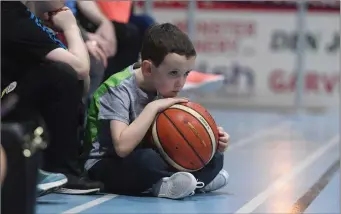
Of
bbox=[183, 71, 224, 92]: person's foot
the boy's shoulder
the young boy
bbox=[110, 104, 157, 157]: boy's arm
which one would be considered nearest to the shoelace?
the young boy

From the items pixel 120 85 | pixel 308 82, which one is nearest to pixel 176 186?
pixel 120 85

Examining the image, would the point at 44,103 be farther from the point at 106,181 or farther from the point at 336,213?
the point at 336,213

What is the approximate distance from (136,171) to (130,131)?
0.14 meters

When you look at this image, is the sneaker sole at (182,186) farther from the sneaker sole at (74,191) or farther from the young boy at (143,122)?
the sneaker sole at (74,191)

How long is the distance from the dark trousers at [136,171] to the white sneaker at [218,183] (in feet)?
0.08

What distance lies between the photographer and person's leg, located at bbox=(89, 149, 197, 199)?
214 centimetres

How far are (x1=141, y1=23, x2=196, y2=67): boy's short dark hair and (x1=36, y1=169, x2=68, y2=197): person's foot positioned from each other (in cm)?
43

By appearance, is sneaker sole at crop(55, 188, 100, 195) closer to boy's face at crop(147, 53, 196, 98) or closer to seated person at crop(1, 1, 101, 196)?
seated person at crop(1, 1, 101, 196)

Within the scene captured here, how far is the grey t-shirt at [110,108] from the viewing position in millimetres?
2199

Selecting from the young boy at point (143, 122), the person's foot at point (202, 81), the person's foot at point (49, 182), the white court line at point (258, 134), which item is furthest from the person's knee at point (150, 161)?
the person's foot at point (202, 81)

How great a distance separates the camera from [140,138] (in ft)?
7.00

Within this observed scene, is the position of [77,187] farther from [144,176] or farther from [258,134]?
[258,134]

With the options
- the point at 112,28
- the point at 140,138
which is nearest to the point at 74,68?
the point at 140,138

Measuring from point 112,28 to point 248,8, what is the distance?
93.6 inches
